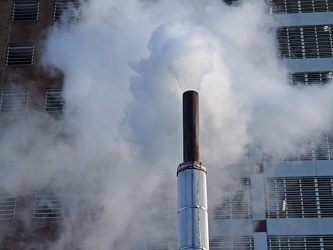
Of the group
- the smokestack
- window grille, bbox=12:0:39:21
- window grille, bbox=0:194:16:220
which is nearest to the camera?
the smokestack

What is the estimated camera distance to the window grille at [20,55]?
93.4ft

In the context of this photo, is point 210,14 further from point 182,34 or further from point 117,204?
point 117,204

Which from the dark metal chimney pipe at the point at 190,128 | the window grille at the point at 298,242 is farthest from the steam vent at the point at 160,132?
the dark metal chimney pipe at the point at 190,128

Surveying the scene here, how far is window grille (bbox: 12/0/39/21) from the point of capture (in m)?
29.4

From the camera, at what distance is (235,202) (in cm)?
2494

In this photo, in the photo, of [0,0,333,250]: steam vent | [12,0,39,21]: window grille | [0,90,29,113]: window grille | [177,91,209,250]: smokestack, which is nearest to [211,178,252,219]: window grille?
[0,0,333,250]: steam vent

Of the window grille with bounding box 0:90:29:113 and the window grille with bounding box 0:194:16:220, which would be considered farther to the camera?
the window grille with bounding box 0:90:29:113

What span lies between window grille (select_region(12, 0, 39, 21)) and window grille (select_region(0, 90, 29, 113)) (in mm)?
3775

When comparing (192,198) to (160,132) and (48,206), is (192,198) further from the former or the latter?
(48,206)

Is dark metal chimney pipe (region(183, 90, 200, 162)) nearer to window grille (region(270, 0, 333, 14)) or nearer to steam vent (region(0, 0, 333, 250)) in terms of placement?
steam vent (region(0, 0, 333, 250))

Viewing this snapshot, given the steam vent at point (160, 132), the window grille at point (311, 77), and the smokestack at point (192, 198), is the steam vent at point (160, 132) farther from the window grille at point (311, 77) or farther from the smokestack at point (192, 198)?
the smokestack at point (192, 198)

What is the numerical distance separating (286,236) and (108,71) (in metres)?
9.72

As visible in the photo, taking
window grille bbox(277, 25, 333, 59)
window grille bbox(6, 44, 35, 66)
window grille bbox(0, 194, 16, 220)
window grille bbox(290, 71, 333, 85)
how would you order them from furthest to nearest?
window grille bbox(6, 44, 35, 66) → window grille bbox(277, 25, 333, 59) → window grille bbox(290, 71, 333, 85) → window grille bbox(0, 194, 16, 220)

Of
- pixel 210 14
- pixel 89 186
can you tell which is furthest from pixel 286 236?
pixel 210 14
